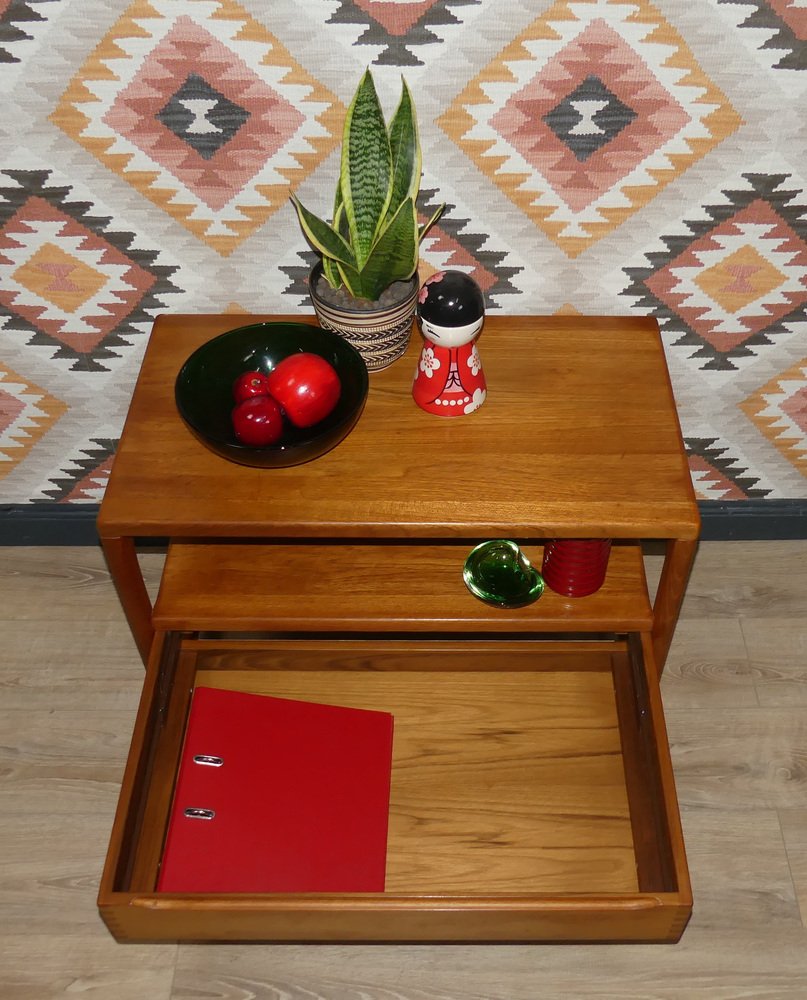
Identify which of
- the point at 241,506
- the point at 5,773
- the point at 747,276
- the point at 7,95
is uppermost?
the point at 7,95

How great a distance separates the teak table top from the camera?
1.37 m

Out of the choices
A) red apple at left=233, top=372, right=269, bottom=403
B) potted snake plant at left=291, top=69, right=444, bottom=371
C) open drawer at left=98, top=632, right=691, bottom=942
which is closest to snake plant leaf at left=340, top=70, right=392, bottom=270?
potted snake plant at left=291, top=69, right=444, bottom=371

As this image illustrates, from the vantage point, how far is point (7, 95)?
4.71ft

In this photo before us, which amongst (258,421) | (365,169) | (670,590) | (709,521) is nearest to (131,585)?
(258,421)

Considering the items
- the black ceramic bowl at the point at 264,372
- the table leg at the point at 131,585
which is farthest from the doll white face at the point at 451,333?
the table leg at the point at 131,585

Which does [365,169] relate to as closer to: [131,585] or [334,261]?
[334,261]

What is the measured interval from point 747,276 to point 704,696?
2.47ft

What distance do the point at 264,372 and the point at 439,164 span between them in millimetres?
405

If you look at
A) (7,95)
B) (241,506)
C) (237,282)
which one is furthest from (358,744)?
(7,95)

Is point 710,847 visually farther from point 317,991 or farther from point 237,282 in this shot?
point 237,282

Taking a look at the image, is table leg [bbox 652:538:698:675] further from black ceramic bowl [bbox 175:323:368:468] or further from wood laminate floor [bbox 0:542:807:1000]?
black ceramic bowl [bbox 175:323:368:468]

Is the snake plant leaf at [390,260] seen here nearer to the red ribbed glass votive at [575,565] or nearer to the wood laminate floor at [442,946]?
the red ribbed glass votive at [575,565]

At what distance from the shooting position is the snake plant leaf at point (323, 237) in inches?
55.4

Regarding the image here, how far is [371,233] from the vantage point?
56.7 inches
